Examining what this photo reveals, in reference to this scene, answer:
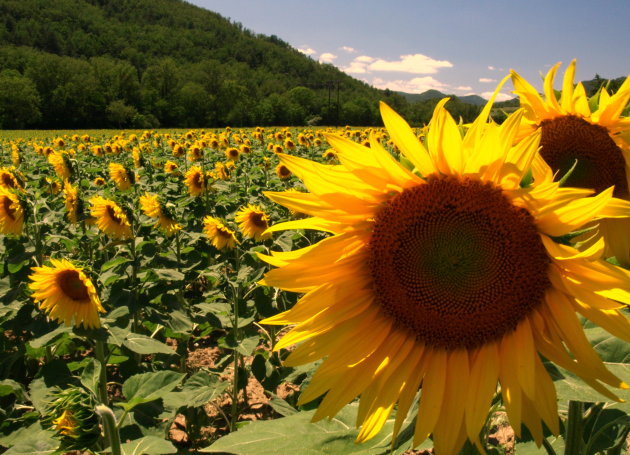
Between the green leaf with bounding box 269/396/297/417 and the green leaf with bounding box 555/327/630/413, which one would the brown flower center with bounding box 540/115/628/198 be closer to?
the green leaf with bounding box 555/327/630/413

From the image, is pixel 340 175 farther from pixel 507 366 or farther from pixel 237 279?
pixel 237 279

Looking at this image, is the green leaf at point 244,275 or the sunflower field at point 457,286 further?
the green leaf at point 244,275

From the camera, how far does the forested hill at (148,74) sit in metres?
46.5

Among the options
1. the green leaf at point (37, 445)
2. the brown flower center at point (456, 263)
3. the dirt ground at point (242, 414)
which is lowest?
the dirt ground at point (242, 414)

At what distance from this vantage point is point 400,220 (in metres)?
1.19

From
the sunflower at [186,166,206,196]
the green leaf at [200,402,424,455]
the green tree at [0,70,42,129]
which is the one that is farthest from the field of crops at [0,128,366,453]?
the green tree at [0,70,42,129]

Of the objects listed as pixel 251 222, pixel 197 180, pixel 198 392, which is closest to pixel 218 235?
pixel 251 222

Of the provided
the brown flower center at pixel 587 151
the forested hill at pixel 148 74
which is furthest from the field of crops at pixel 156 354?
the forested hill at pixel 148 74

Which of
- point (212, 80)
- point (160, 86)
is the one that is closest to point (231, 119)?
point (160, 86)

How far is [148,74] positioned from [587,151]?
192 ft

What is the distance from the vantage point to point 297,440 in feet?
3.79

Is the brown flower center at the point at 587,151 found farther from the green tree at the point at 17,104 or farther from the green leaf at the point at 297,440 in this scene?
the green tree at the point at 17,104

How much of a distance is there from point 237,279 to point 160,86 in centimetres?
5441

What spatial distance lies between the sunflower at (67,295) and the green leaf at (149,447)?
85 centimetres
